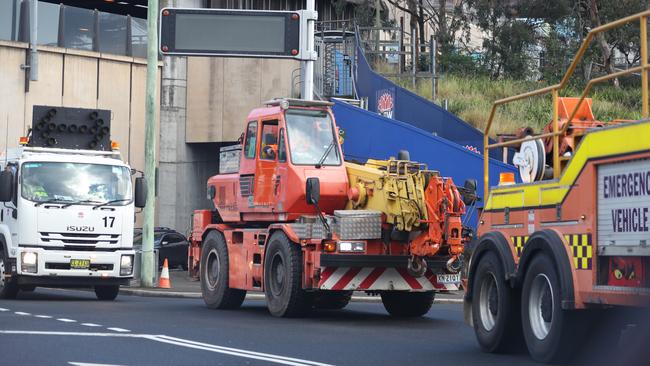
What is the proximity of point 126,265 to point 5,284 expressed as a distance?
2.16m

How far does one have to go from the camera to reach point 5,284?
22.8 meters

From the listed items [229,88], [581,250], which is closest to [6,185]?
[581,250]

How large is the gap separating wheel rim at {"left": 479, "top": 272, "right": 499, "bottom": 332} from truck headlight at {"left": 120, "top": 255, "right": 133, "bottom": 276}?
10.5m

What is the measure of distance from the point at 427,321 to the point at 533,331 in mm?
6628

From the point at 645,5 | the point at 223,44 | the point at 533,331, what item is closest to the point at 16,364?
the point at 533,331

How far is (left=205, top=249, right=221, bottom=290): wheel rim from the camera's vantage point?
2206cm

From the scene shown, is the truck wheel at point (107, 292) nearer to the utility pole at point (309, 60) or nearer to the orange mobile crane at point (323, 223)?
the orange mobile crane at point (323, 223)

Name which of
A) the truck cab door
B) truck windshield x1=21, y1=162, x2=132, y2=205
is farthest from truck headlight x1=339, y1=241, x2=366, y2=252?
truck windshield x1=21, y1=162, x2=132, y2=205

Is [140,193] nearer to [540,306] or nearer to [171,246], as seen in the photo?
[540,306]

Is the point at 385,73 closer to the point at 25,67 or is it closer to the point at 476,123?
the point at 476,123

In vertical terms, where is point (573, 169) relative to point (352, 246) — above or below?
above

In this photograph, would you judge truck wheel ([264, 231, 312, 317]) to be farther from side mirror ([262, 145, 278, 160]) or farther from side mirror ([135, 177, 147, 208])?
side mirror ([135, 177, 147, 208])

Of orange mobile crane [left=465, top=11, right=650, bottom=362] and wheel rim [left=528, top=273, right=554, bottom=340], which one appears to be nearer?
orange mobile crane [left=465, top=11, right=650, bottom=362]

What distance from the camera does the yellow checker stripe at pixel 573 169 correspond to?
11211mm
